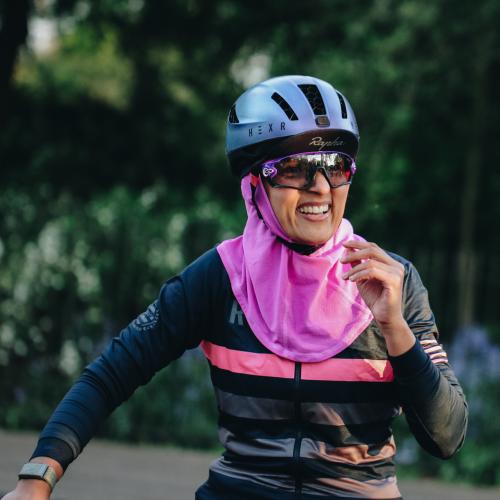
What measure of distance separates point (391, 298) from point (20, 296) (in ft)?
20.4

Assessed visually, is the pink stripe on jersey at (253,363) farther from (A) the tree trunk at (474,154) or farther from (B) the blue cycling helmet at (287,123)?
(A) the tree trunk at (474,154)

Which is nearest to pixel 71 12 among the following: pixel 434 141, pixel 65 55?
pixel 434 141

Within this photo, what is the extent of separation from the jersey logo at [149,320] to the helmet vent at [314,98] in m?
0.68

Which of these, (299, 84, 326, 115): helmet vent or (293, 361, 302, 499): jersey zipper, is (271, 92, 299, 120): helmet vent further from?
(293, 361, 302, 499): jersey zipper

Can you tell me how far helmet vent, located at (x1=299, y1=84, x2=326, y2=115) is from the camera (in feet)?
8.94

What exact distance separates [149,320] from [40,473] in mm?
532

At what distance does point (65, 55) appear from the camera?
23703mm

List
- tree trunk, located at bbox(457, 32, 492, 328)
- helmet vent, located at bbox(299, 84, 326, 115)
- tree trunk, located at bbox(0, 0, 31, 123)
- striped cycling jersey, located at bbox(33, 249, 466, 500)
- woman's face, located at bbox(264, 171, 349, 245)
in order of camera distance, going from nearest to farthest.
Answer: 1. striped cycling jersey, located at bbox(33, 249, 466, 500)
2. woman's face, located at bbox(264, 171, 349, 245)
3. helmet vent, located at bbox(299, 84, 326, 115)
4. tree trunk, located at bbox(0, 0, 31, 123)
5. tree trunk, located at bbox(457, 32, 492, 328)

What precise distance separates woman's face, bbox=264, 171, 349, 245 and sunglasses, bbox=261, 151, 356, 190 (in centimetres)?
1

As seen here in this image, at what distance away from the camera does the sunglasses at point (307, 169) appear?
2.64m

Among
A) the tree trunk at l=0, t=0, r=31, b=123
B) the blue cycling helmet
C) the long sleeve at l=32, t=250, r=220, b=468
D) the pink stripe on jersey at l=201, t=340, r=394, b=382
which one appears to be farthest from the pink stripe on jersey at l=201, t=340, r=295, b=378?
the tree trunk at l=0, t=0, r=31, b=123

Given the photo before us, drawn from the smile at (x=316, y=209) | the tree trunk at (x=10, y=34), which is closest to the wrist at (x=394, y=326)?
the smile at (x=316, y=209)

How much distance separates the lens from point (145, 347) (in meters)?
2.64

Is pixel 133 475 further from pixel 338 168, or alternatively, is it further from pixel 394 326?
pixel 394 326
